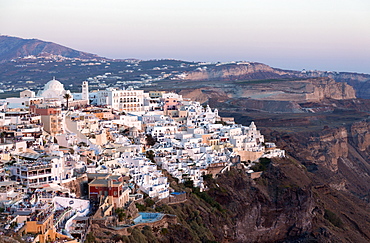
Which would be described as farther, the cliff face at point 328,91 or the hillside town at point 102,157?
the cliff face at point 328,91

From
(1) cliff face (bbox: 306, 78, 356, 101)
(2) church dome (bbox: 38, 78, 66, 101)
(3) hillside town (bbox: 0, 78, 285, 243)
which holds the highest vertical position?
(2) church dome (bbox: 38, 78, 66, 101)

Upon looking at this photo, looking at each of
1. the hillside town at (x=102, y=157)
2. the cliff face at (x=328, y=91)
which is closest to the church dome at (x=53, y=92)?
the hillside town at (x=102, y=157)

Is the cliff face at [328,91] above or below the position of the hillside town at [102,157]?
below

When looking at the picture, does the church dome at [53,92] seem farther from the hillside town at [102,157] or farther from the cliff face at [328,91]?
the cliff face at [328,91]

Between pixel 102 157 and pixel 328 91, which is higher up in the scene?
pixel 102 157

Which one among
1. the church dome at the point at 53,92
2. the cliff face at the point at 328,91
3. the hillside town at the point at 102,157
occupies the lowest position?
the cliff face at the point at 328,91

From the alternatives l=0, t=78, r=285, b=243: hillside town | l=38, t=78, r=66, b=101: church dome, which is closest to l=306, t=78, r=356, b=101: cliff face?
l=0, t=78, r=285, b=243: hillside town

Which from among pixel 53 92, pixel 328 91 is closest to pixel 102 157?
pixel 53 92

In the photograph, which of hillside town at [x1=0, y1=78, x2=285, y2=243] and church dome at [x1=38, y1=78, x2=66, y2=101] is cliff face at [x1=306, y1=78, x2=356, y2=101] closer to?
hillside town at [x1=0, y1=78, x2=285, y2=243]

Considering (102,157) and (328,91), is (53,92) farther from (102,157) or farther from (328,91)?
(328,91)

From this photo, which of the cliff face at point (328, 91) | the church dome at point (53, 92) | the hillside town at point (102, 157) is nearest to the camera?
the hillside town at point (102, 157)
